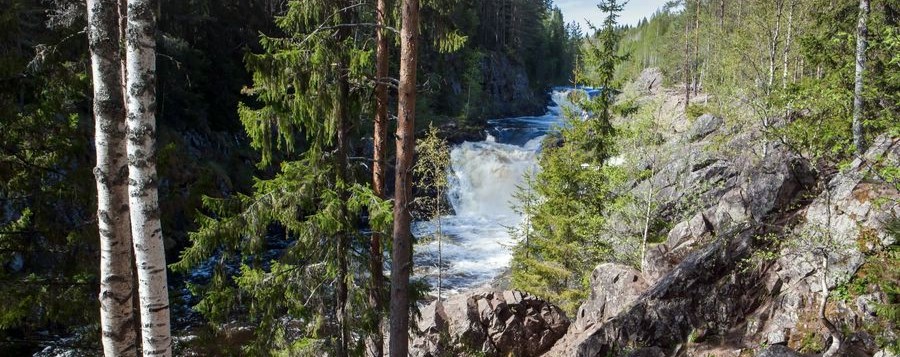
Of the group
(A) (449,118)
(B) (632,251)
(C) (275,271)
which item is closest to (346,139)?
(C) (275,271)

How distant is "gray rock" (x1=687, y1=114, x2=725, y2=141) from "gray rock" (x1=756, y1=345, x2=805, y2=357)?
19098mm

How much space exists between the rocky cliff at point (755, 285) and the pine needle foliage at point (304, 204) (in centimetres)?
352

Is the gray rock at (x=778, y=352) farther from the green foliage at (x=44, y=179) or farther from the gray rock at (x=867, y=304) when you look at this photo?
the green foliage at (x=44, y=179)

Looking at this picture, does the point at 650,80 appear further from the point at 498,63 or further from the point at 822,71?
the point at 822,71

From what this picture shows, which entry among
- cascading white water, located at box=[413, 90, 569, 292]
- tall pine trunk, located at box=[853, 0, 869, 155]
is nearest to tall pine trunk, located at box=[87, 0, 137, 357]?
tall pine trunk, located at box=[853, 0, 869, 155]

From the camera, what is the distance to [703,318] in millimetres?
9375

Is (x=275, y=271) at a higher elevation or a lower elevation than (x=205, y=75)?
lower

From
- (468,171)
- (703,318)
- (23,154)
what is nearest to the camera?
(23,154)

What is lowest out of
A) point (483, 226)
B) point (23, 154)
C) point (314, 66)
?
point (483, 226)

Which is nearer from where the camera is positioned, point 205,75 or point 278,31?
point 205,75

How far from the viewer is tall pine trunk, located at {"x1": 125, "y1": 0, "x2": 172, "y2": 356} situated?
429cm

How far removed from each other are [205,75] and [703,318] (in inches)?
1032

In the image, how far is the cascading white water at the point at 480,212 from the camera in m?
22.9

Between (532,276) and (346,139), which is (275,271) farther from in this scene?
(532,276)
